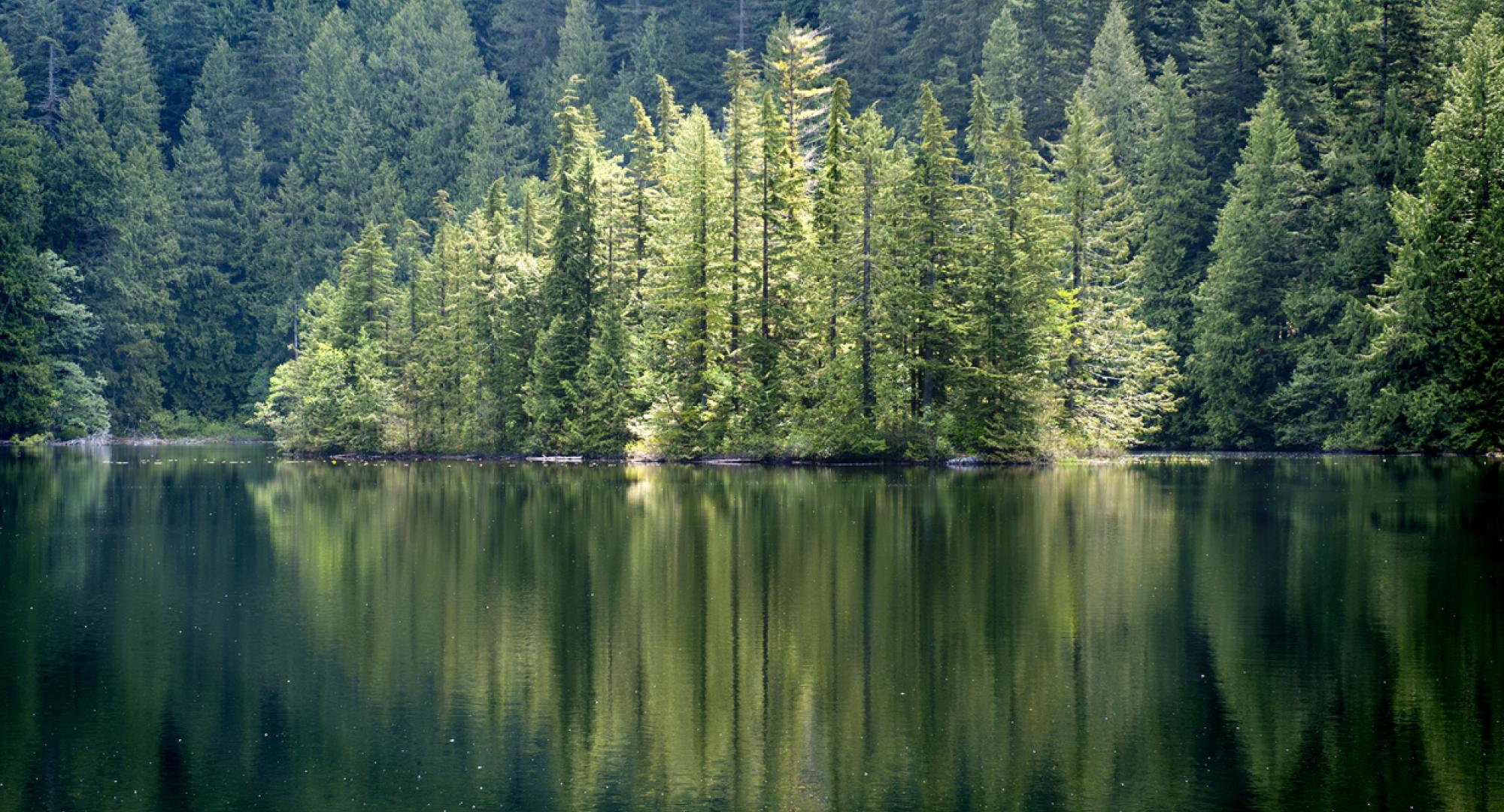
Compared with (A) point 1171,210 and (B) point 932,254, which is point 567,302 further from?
(A) point 1171,210

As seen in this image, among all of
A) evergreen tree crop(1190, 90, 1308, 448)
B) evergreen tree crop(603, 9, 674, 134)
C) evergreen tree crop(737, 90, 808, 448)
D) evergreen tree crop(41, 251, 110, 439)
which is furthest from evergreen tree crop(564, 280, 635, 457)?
evergreen tree crop(603, 9, 674, 134)

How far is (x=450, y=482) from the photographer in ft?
164

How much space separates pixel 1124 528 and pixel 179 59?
105m

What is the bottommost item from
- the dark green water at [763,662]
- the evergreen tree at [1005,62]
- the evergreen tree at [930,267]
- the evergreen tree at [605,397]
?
the dark green water at [763,662]

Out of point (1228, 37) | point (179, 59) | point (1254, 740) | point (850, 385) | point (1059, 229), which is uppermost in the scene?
point (179, 59)

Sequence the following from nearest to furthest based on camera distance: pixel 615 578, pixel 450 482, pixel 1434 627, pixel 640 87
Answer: pixel 1434 627, pixel 615 578, pixel 450 482, pixel 640 87

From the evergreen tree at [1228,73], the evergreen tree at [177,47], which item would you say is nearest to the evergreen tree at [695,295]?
the evergreen tree at [1228,73]

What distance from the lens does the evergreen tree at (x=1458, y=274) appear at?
51938 mm

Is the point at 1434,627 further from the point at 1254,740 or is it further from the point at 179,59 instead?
the point at 179,59

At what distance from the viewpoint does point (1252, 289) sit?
220 feet

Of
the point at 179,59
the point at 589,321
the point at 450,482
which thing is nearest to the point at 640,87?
the point at 179,59

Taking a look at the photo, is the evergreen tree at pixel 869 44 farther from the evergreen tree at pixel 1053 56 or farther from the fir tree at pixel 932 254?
the fir tree at pixel 932 254

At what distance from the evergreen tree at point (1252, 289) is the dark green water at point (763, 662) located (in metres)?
33.8

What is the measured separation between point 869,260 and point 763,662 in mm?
41677
